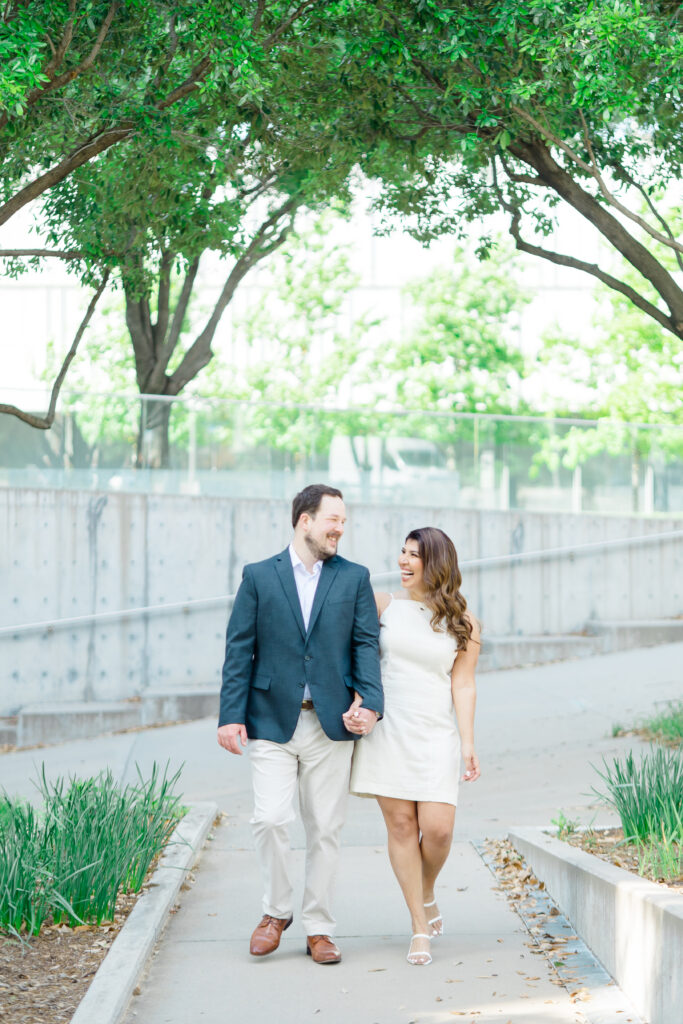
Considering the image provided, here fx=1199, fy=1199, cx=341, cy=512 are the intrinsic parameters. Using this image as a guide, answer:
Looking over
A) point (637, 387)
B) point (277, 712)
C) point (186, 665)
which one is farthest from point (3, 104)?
point (637, 387)

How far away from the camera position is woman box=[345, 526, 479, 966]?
4906mm

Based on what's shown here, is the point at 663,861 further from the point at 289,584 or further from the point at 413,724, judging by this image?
the point at 289,584

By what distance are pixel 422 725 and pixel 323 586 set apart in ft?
2.31

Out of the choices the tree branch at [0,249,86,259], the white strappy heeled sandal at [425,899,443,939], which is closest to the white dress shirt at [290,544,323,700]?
the white strappy heeled sandal at [425,899,443,939]

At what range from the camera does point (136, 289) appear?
10.5 metres

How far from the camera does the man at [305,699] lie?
190 inches

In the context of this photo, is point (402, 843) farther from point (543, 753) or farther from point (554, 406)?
point (554, 406)

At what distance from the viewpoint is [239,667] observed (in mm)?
4871

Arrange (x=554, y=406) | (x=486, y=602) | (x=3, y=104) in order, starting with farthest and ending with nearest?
(x=554, y=406)
(x=486, y=602)
(x=3, y=104)

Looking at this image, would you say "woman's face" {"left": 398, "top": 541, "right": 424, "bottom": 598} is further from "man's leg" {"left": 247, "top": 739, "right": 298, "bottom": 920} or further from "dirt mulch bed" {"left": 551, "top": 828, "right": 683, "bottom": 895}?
"dirt mulch bed" {"left": 551, "top": 828, "right": 683, "bottom": 895}

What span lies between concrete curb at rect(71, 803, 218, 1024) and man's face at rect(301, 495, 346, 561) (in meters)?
1.74

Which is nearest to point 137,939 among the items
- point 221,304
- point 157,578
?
point 157,578

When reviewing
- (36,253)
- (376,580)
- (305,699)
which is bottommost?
(376,580)

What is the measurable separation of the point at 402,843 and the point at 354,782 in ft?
1.04
